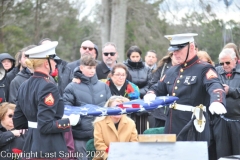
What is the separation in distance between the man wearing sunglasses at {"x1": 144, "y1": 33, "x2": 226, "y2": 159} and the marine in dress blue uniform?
147 cm

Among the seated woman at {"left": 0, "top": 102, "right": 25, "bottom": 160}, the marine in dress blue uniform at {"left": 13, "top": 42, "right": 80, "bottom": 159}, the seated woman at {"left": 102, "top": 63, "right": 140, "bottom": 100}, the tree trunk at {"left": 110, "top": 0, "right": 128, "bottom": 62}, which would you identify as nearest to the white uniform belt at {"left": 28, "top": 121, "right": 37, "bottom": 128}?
the marine in dress blue uniform at {"left": 13, "top": 42, "right": 80, "bottom": 159}

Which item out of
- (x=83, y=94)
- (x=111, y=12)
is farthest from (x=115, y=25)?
(x=83, y=94)

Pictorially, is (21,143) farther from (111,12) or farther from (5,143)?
(111,12)

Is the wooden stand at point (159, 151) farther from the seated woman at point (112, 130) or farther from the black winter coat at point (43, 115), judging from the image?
the seated woman at point (112, 130)

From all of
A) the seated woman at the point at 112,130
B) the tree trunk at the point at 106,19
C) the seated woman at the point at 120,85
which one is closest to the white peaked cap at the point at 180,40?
the seated woman at the point at 112,130

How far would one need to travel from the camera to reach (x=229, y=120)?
809cm

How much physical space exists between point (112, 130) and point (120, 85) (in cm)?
168

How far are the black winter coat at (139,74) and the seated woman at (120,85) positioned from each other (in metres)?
0.93

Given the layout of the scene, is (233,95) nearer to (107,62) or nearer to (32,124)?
(107,62)

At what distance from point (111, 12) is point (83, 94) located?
16392mm

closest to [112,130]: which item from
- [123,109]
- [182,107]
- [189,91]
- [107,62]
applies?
[123,109]

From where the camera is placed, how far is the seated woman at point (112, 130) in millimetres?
7105

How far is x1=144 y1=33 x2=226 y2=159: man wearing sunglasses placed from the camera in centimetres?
639

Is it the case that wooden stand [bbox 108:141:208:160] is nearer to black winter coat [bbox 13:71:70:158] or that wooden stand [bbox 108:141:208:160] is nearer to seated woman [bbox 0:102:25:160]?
black winter coat [bbox 13:71:70:158]
